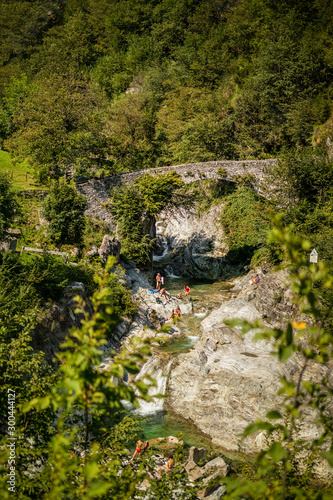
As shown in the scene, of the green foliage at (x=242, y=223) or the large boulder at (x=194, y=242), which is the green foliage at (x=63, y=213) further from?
the green foliage at (x=242, y=223)

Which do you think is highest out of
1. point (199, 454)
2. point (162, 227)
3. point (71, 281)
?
point (71, 281)

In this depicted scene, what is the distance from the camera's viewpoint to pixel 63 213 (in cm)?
1897

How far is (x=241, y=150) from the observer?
101 feet

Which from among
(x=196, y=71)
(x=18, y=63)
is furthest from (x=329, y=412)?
(x=18, y=63)

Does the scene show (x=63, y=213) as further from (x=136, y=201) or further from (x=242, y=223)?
(x=242, y=223)

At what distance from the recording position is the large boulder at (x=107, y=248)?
61.7ft

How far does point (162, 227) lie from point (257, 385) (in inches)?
826

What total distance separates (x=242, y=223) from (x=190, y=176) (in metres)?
6.34

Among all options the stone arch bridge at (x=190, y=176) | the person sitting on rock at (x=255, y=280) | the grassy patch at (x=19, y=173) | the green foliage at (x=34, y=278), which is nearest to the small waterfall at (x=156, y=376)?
the green foliage at (x=34, y=278)

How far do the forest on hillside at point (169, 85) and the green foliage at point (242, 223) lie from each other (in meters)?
3.64

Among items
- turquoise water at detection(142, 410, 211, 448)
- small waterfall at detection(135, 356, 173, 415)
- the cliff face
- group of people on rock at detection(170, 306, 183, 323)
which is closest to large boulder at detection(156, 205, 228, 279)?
the cliff face

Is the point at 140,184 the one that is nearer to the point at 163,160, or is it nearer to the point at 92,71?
the point at 163,160

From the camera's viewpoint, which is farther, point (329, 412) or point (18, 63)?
point (18, 63)

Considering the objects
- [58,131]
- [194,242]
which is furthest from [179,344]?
[194,242]
